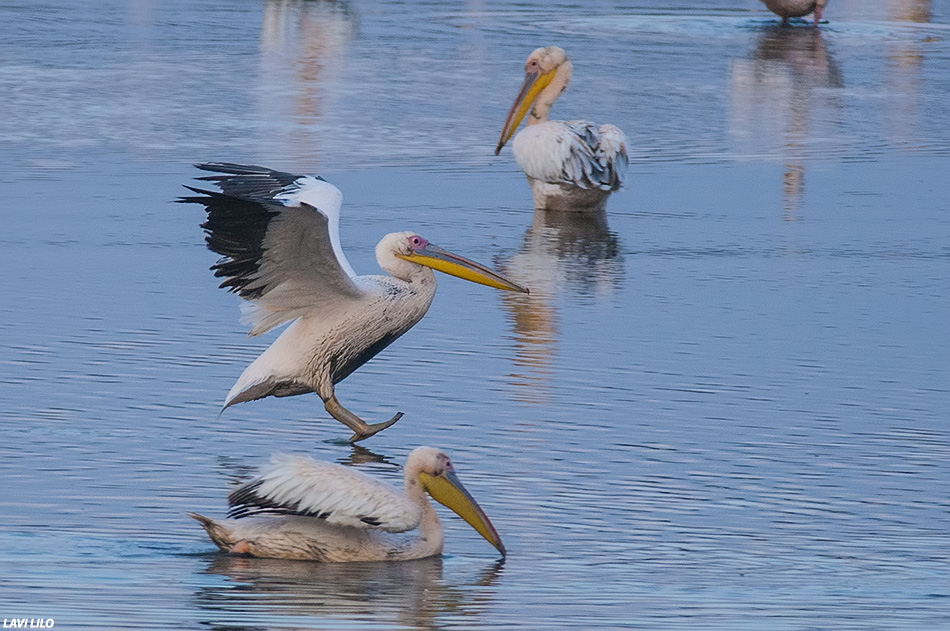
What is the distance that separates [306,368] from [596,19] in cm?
1688

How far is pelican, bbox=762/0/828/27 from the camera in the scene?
22797 millimetres

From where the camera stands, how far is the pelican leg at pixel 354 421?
671cm

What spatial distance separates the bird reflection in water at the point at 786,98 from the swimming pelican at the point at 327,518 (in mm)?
6367

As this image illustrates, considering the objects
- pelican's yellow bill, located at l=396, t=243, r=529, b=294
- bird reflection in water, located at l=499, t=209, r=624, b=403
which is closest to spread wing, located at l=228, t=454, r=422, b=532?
pelican's yellow bill, located at l=396, t=243, r=529, b=294

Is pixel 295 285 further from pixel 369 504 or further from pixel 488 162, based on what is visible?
pixel 488 162

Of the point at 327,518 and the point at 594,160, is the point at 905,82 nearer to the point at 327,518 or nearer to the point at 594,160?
the point at 594,160

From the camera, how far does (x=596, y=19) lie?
23250mm

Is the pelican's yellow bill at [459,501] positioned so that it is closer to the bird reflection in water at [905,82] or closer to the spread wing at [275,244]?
the spread wing at [275,244]

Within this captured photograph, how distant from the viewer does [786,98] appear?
1641 cm

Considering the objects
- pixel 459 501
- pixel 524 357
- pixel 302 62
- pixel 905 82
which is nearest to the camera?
pixel 459 501

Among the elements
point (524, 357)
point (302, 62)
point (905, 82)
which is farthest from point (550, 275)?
point (905, 82)

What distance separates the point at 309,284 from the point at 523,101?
584 centimetres

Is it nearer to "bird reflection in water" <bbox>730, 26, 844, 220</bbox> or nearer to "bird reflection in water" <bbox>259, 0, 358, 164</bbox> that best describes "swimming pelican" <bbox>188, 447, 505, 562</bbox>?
"bird reflection in water" <bbox>730, 26, 844, 220</bbox>

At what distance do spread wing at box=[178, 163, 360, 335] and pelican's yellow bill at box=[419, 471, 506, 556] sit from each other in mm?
1250
